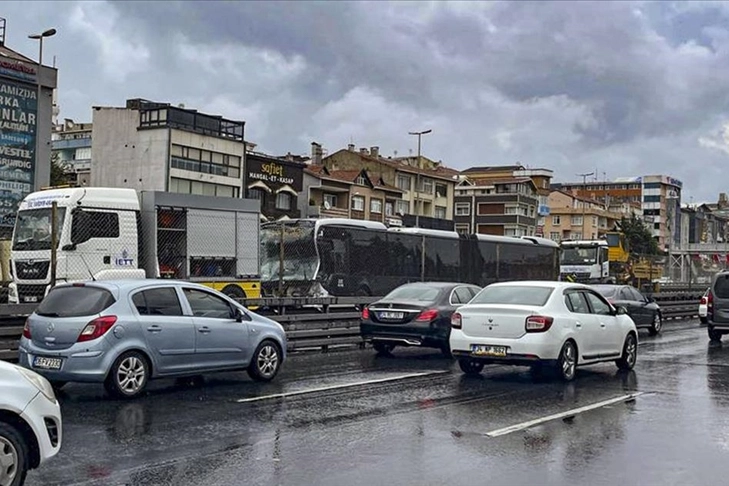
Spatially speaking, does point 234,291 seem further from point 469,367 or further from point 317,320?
point 469,367

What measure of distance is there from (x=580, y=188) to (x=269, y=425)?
6252 inches

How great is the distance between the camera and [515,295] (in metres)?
13.3

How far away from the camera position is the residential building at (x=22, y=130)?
122 ft

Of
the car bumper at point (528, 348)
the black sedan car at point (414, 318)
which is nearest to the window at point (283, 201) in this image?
the black sedan car at point (414, 318)

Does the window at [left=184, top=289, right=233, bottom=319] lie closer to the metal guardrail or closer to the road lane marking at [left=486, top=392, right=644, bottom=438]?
the metal guardrail

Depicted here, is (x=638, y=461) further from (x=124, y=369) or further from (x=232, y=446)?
(x=124, y=369)

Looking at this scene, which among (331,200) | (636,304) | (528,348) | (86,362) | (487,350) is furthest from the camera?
(331,200)

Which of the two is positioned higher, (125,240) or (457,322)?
(125,240)

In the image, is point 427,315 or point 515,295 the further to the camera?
point 427,315

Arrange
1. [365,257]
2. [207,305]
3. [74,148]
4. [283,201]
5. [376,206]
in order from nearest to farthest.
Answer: [207,305], [365,257], [283,201], [74,148], [376,206]

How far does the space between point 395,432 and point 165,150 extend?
5407cm

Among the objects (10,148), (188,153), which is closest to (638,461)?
(10,148)

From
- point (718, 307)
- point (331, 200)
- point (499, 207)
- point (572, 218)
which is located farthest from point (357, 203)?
point (718, 307)

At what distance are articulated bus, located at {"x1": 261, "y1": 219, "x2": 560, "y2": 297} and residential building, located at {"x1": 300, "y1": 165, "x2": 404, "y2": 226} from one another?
127 feet
